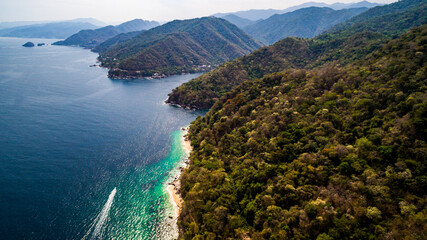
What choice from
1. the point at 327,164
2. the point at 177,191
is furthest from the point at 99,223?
the point at 327,164

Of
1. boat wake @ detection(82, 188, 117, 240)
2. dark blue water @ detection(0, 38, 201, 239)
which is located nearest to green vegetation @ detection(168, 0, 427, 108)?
dark blue water @ detection(0, 38, 201, 239)

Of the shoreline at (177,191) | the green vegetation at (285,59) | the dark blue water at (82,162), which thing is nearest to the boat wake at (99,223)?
the dark blue water at (82,162)

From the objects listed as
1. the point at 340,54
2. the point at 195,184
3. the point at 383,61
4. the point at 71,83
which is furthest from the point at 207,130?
Result: the point at 71,83

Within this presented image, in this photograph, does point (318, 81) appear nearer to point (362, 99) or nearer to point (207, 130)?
point (362, 99)

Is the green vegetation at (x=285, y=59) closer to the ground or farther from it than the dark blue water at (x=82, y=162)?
farther from it

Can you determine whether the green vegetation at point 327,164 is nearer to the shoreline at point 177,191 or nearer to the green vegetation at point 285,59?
the shoreline at point 177,191

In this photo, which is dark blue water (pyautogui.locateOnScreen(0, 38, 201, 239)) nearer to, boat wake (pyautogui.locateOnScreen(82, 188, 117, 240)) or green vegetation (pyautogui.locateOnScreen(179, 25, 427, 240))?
boat wake (pyautogui.locateOnScreen(82, 188, 117, 240))
